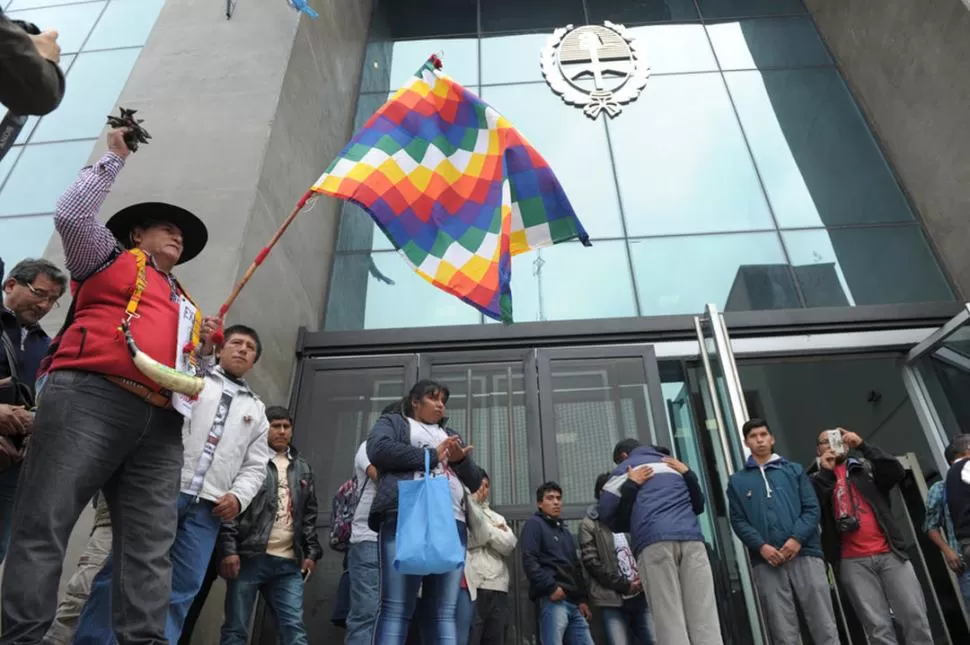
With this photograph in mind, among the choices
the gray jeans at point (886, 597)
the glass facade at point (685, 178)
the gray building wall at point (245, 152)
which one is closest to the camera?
the gray jeans at point (886, 597)

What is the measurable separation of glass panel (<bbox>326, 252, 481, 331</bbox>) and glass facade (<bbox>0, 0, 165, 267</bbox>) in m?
3.10

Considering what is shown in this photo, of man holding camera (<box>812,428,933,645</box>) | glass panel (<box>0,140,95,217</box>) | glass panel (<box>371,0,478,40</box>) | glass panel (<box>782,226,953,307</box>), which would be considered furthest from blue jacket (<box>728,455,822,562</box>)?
glass panel (<box>371,0,478,40</box>)

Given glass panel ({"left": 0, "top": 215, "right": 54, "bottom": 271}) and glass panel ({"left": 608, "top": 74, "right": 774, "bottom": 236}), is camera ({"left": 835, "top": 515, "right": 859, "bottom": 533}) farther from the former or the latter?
glass panel ({"left": 0, "top": 215, "right": 54, "bottom": 271})

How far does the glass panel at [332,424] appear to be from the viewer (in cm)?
597

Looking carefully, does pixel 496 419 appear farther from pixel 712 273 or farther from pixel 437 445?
pixel 712 273

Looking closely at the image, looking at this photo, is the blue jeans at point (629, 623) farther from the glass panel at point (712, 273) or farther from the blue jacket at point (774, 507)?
the glass panel at point (712, 273)

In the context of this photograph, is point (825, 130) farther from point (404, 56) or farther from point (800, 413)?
point (404, 56)

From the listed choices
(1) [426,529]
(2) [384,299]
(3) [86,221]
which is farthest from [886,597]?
(2) [384,299]

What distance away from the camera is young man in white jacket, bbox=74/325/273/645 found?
326 cm

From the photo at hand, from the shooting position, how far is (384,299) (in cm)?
809

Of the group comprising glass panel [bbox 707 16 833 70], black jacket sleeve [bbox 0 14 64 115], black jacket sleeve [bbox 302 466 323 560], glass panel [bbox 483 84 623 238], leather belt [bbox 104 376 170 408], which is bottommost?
leather belt [bbox 104 376 170 408]

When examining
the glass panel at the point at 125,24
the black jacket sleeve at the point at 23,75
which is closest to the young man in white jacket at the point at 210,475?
the black jacket sleeve at the point at 23,75

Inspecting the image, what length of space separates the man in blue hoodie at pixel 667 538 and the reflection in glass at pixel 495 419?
1721mm

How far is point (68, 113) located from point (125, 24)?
69.2 inches
